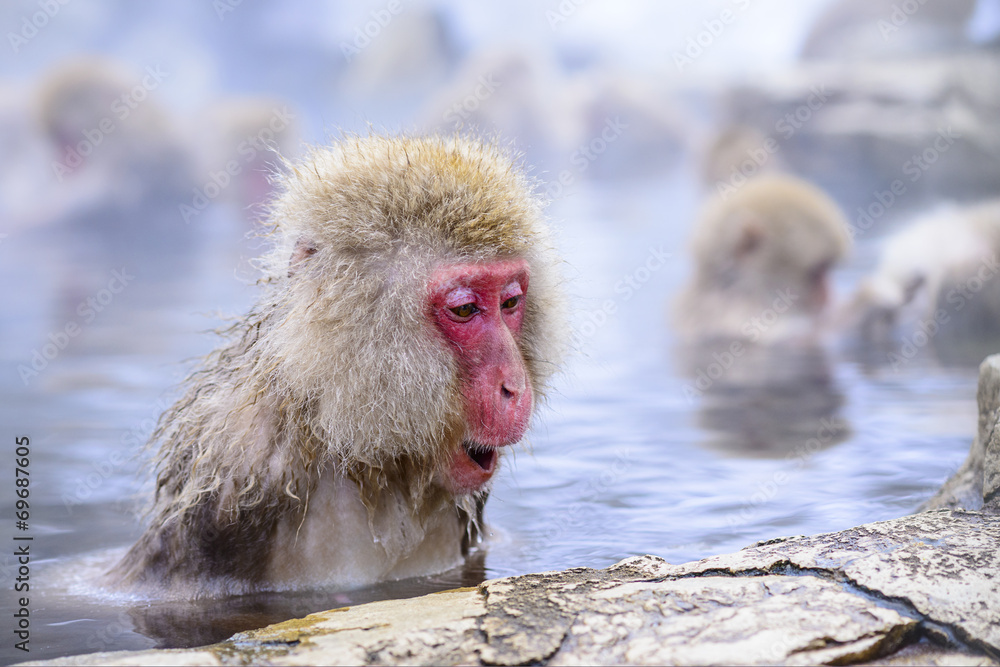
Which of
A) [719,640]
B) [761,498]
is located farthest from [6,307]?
[719,640]

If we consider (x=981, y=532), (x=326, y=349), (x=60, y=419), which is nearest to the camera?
(x=981, y=532)

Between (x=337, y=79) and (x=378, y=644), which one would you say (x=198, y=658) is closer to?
(x=378, y=644)

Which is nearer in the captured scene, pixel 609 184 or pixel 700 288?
pixel 700 288

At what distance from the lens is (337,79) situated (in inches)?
585

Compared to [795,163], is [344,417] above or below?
below

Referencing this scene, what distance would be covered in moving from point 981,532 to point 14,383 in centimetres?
605
